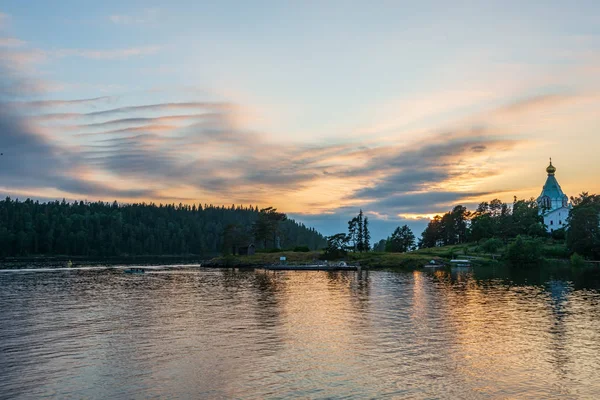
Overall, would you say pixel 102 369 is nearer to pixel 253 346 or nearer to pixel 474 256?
pixel 253 346

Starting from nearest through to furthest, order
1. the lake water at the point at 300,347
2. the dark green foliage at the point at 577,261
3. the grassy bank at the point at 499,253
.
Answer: the lake water at the point at 300,347 < the dark green foliage at the point at 577,261 < the grassy bank at the point at 499,253

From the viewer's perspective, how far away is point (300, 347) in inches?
1581

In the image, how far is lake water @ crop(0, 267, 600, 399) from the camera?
1166 inches

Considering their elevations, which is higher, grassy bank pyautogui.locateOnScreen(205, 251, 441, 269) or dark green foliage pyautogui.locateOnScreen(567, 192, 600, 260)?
dark green foliage pyautogui.locateOnScreen(567, 192, 600, 260)

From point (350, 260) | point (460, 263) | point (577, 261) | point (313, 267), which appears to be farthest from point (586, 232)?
point (313, 267)

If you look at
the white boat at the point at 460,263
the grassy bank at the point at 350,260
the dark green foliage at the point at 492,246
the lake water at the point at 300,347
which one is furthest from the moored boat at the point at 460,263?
the lake water at the point at 300,347

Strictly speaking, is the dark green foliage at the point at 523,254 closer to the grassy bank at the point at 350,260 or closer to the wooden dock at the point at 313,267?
the grassy bank at the point at 350,260

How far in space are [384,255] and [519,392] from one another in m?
152

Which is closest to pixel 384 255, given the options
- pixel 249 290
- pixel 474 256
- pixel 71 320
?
pixel 474 256

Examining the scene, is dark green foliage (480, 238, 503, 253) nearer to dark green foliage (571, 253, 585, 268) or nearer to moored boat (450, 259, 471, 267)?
moored boat (450, 259, 471, 267)

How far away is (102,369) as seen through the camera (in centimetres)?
3353

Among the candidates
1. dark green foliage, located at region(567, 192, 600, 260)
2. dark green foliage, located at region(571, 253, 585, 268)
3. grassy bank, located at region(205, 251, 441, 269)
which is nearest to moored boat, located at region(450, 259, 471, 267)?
grassy bank, located at region(205, 251, 441, 269)

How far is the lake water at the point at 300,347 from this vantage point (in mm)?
29625

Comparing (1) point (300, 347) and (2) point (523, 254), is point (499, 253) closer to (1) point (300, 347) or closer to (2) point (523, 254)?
(2) point (523, 254)
